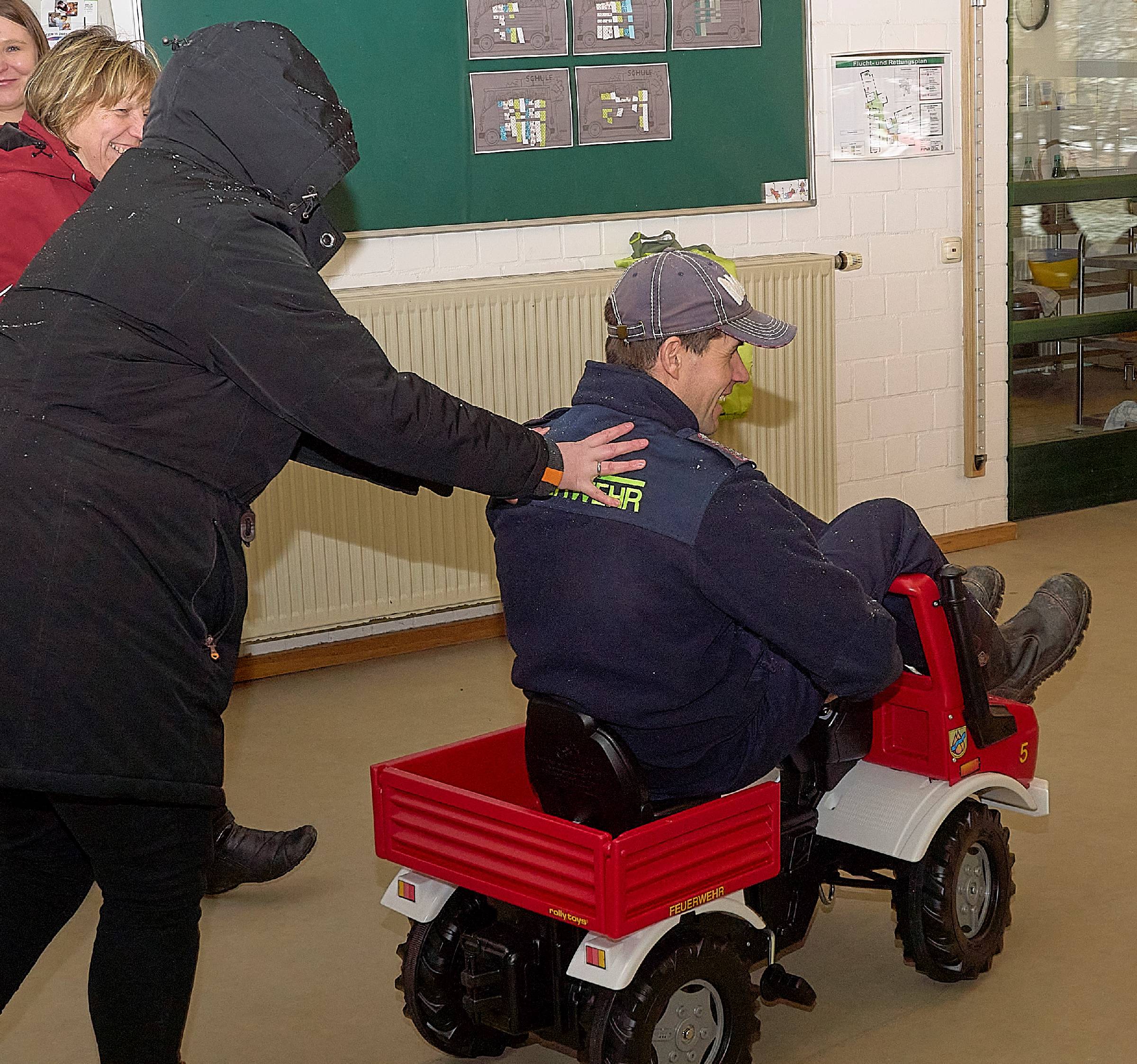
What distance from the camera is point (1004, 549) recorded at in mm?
5461

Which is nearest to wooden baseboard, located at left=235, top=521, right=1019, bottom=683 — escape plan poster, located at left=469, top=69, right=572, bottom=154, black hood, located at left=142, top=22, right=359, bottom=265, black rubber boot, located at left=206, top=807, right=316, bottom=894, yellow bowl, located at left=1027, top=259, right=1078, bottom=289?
black rubber boot, located at left=206, top=807, right=316, bottom=894

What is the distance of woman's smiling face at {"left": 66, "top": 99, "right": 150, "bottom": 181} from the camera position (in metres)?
2.37

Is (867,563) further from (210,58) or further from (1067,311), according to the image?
(1067,311)

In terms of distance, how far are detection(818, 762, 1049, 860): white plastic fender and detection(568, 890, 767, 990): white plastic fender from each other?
18.1 inches

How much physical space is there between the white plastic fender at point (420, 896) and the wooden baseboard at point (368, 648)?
2.11 m

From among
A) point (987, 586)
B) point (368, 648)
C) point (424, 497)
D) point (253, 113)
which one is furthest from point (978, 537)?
point (253, 113)

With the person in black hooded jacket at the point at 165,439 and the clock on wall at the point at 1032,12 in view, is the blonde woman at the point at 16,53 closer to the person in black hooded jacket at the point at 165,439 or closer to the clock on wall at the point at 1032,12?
the person in black hooded jacket at the point at 165,439

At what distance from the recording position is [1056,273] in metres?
5.71

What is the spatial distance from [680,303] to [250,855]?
4.79ft

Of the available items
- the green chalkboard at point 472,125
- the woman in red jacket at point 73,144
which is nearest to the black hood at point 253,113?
A: the woman in red jacket at point 73,144

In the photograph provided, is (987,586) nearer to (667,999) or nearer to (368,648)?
(667,999)

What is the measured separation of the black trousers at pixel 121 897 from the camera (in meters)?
1.74

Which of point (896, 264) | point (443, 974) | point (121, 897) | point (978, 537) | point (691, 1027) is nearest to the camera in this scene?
point (121, 897)

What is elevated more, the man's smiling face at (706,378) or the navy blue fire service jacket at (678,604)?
the man's smiling face at (706,378)
